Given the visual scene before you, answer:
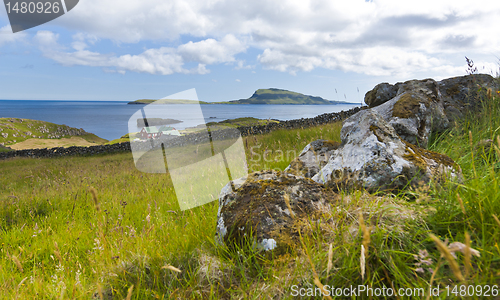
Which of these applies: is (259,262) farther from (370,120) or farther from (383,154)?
(370,120)

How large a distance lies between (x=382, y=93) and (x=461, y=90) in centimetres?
187

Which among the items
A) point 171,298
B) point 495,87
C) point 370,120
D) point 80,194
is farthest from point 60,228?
point 495,87

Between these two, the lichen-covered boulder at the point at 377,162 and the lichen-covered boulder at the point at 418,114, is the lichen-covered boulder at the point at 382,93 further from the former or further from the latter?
the lichen-covered boulder at the point at 377,162

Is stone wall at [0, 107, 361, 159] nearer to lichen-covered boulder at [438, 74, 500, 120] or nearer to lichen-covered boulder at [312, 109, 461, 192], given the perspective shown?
lichen-covered boulder at [438, 74, 500, 120]

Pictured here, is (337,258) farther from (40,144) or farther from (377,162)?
(40,144)

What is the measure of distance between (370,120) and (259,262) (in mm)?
2576

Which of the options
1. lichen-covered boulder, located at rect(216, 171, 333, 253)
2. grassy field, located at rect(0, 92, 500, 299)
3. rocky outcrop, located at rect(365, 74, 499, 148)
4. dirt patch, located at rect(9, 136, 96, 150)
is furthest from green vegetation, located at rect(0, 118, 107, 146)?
lichen-covered boulder, located at rect(216, 171, 333, 253)

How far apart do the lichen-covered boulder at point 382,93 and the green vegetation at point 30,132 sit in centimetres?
5729

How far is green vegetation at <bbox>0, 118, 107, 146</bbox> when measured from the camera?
47.3m

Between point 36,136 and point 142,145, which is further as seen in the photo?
point 36,136

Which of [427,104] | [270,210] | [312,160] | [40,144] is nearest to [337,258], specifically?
[270,210]

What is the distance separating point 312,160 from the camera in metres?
3.97

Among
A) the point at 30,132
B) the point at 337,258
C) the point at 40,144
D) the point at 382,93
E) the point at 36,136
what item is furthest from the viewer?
the point at 30,132

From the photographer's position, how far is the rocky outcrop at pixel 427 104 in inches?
184
